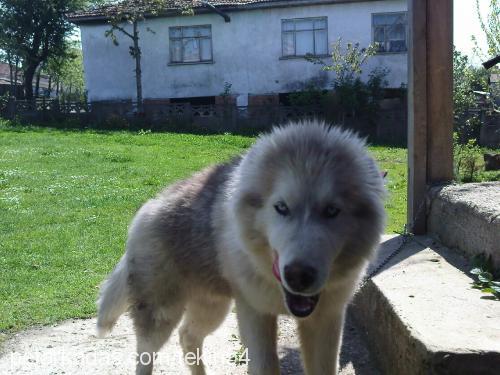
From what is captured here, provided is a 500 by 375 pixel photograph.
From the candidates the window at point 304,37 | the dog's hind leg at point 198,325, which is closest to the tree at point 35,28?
the window at point 304,37

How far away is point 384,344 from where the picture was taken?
3.40 m

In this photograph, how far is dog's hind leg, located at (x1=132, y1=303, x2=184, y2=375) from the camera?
3.29 metres

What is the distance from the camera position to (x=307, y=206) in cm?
242

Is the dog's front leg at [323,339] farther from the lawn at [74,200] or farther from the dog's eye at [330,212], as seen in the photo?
the lawn at [74,200]

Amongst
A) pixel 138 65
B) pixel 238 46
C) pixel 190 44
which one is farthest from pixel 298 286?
pixel 190 44

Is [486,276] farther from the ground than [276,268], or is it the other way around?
[276,268]

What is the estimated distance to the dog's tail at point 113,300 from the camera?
3.52 m

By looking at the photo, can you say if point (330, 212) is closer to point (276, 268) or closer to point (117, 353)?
point (276, 268)

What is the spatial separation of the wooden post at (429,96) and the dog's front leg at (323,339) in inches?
85.0

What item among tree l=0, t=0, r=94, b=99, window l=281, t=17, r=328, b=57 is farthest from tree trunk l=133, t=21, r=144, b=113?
tree l=0, t=0, r=94, b=99

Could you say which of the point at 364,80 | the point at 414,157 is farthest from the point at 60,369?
the point at 364,80

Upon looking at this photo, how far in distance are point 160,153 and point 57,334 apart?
32.4ft

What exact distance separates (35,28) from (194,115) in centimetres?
1135

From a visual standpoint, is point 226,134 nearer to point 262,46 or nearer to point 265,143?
point 262,46
